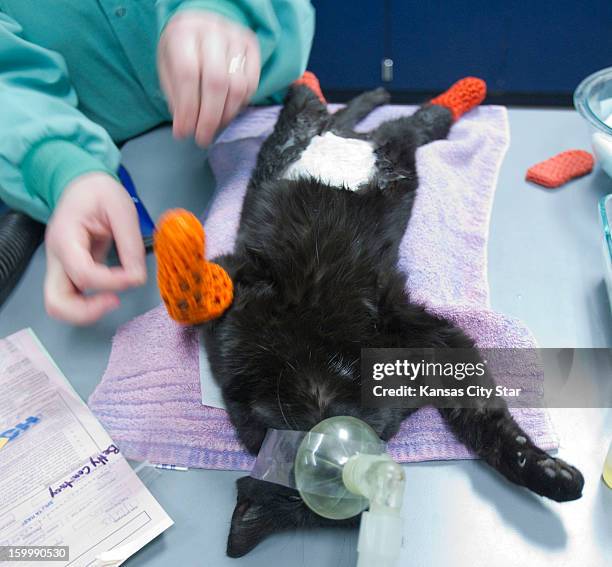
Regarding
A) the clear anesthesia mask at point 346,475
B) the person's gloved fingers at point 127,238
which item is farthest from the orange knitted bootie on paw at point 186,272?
the clear anesthesia mask at point 346,475

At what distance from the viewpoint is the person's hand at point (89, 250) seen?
642 millimetres

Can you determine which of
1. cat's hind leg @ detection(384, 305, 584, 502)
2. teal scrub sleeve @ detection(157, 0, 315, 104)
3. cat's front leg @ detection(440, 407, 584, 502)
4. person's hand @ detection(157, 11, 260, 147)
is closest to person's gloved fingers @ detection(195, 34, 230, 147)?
person's hand @ detection(157, 11, 260, 147)

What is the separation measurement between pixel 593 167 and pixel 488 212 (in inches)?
8.1

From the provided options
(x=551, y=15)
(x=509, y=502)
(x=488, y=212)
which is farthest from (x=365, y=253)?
(x=551, y=15)

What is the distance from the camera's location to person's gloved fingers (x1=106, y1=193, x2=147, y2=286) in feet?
2.15

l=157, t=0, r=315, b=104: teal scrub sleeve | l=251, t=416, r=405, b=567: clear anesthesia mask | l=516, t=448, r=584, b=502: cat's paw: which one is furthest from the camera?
l=157, t=0, r=315, b=104: teal scrub sleeve

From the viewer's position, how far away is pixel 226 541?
0.60 meters

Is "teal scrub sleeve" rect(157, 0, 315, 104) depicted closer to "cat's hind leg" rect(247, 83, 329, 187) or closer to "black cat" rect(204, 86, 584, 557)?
"cat's hind leg" rect(247, 83, 329, 187)

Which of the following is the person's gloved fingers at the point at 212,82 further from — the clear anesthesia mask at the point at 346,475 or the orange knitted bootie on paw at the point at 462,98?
the orange knitted bootie on paw at the point at 462,98

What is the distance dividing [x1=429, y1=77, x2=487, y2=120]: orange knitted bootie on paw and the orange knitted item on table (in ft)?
0.68

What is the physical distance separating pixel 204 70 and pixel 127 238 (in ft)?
0.74

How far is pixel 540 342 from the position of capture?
735 millimetres

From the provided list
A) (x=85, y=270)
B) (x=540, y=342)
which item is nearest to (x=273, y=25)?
(x=85, y=270)

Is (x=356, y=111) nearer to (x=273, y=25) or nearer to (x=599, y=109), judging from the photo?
(x=273, y=25)
